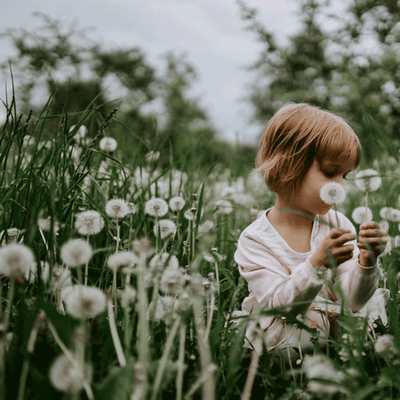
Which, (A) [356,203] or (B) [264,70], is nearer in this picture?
(A) [356,203]

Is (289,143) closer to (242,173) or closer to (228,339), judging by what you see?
(228,339)

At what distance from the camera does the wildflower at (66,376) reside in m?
0.82

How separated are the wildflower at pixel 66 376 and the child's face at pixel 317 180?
47.4 inches

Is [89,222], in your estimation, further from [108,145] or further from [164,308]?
[108,145]

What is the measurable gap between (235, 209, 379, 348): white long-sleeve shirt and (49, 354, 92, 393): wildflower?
32.4 inches

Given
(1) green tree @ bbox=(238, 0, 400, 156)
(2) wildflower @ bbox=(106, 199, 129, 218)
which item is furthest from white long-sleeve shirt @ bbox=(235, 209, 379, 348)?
(1) green tree @ bbox=(238, 0, 400, 156)

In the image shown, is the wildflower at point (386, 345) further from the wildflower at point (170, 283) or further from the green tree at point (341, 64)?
the green tree at point (341, 64)

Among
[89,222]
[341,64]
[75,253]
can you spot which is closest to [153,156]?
[89,222]

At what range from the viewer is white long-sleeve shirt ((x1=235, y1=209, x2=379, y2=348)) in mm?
1577

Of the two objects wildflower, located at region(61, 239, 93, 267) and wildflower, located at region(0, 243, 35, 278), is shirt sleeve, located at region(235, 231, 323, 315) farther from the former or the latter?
wildflower, located at region(0, 243, 35, 278)

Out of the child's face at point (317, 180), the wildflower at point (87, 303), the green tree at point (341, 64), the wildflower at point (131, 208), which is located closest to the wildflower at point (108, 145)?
the wildflower at point (131, 208)

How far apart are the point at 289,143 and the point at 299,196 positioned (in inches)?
9.7

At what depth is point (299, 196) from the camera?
1.83 meters

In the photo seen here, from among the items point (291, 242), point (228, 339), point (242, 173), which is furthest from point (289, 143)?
point (242, 173)
